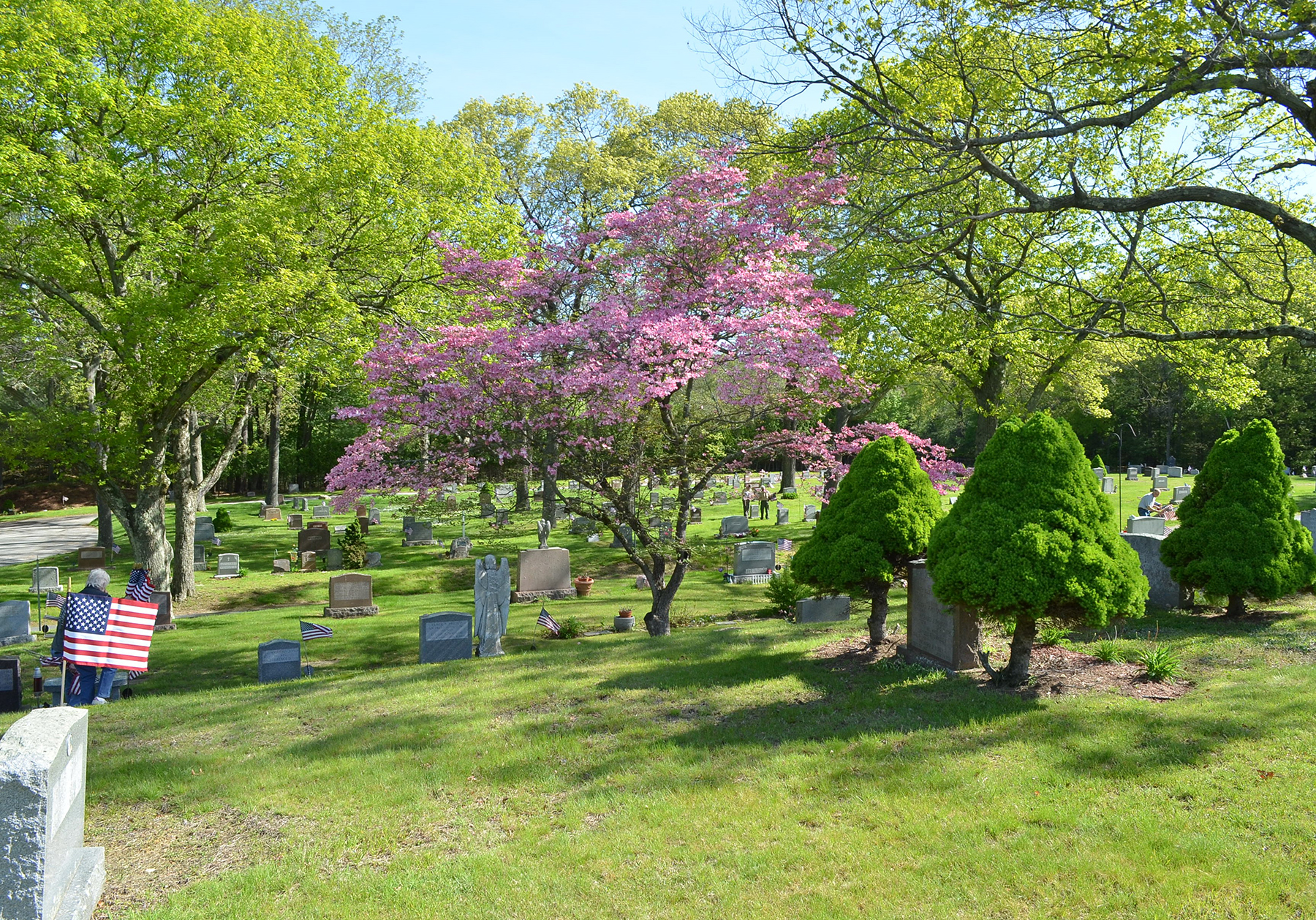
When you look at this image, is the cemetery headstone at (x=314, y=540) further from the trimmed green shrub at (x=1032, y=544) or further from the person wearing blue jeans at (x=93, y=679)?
the trimmed green shrub at (x=1032, y=544)

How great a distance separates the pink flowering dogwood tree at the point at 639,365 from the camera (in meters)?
12.2

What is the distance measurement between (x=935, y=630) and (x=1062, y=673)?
1337 millimetres

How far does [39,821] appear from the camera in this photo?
4070 millimetres

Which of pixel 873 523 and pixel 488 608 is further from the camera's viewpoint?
pixel 488 608

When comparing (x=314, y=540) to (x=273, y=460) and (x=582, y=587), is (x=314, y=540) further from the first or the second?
(x=273, y=460)

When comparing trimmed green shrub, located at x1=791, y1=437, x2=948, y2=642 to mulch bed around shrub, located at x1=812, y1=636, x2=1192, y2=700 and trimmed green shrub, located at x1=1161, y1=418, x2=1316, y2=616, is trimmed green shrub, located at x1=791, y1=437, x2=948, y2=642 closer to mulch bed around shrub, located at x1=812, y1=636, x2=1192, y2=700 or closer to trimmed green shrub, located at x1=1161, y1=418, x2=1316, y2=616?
mulch bed around shrub, located at x1=812, y1=636, x2=1192, y2=700

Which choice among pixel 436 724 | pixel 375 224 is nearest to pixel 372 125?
pixel 375 224

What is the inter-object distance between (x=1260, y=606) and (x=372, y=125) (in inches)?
759

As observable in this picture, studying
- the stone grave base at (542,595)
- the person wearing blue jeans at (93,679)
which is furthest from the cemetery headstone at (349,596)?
the person wearing blue jeans at (93,679)

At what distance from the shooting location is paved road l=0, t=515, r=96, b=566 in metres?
29.8

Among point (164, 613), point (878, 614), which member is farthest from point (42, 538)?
point (878, 614)

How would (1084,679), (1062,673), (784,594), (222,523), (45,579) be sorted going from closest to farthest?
1. (1084,679)
2. (1062,673)
3. (784,594)
4. (45,579)
5. (222,523)

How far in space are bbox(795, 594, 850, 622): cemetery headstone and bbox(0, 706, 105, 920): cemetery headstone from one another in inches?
445

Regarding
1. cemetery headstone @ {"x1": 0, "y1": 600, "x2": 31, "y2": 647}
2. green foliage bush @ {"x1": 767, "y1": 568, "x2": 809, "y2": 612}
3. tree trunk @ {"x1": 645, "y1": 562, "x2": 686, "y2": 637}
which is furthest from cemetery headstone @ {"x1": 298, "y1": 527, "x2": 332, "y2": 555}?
green foliage bush @ {"x1": 767, "y1": 568, "x2": 809, "y2": 612}
